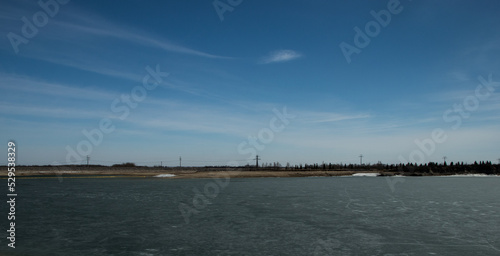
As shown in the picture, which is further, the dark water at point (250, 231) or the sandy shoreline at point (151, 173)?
the sandy shoreline at point (151, 173)

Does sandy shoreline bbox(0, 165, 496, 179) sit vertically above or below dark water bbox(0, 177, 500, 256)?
below

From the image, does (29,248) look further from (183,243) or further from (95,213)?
(95,213)

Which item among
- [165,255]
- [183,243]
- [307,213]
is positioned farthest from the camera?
[307,213]

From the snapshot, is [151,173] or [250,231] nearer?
[250,231]

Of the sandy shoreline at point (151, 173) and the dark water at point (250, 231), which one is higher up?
the dark water at point (250, 231)

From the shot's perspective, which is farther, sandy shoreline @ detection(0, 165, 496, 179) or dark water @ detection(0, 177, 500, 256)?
sandy shoreline @ detection(0, 165, 496, 179)

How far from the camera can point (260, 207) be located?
27828 millimetres

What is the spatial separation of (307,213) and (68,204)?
20093 mm

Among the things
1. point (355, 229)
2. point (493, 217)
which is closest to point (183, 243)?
point (355, 229)

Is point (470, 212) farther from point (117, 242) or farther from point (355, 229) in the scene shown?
point (117, 242)

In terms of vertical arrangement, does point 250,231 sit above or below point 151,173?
above

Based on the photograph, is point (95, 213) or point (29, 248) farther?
point (95, 213)

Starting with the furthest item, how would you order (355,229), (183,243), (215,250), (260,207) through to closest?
(260,207)
(355,229)
(183,243)
(215,250)

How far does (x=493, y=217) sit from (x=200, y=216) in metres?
20.0
